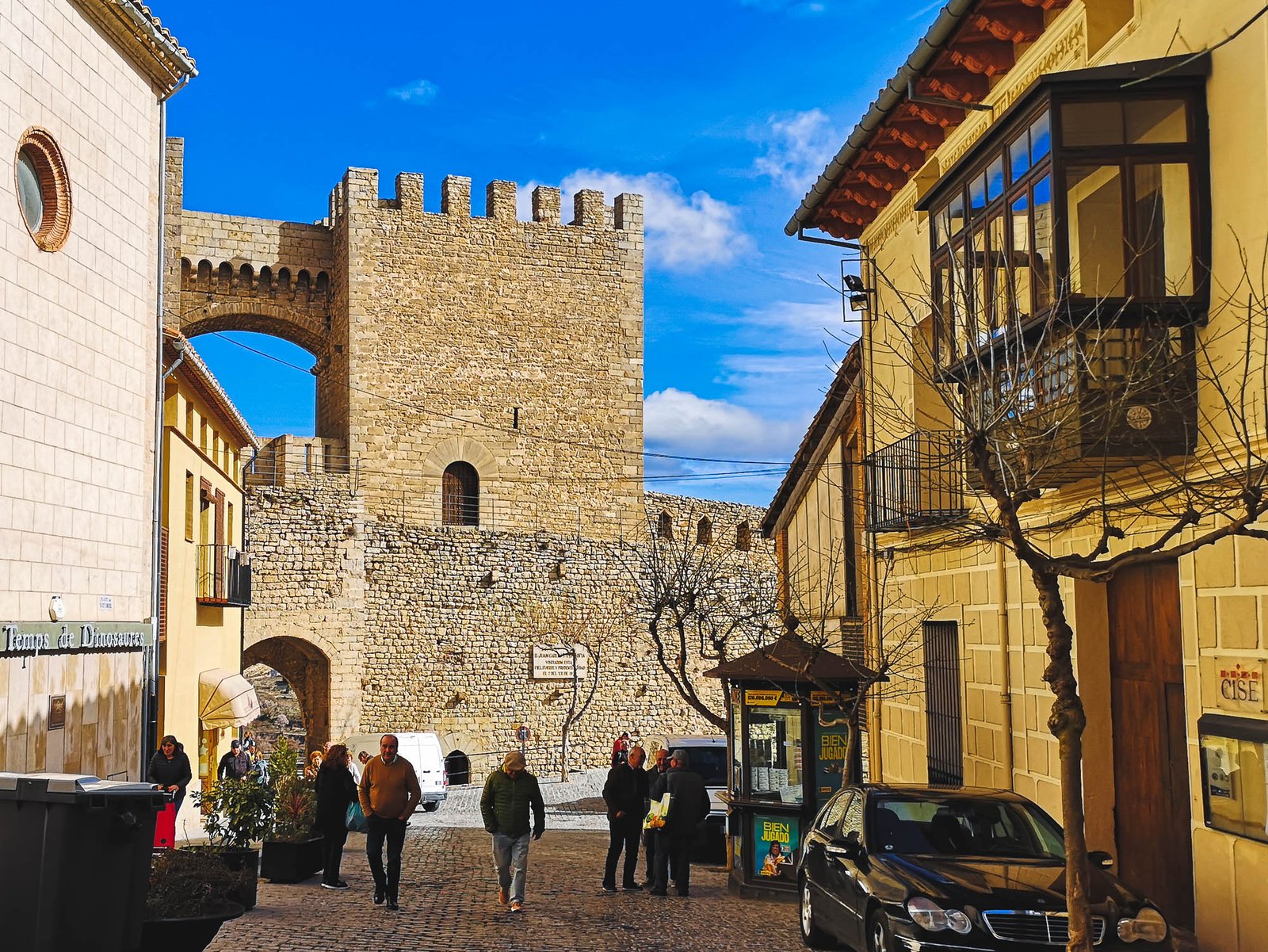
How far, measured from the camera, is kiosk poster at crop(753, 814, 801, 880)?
12.8 meters

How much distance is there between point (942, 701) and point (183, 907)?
8.28 m

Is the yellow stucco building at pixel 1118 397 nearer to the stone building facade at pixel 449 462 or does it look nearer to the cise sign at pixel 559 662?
the stone building facade at pixel 449 462

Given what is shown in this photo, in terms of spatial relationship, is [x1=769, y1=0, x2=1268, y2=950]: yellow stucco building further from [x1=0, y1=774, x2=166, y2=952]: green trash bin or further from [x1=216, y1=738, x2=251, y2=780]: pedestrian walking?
[x1=216, y1=738, x2=251, y2=780]: pedestrian walking

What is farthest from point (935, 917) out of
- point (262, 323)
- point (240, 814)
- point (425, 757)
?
point (262, 323)

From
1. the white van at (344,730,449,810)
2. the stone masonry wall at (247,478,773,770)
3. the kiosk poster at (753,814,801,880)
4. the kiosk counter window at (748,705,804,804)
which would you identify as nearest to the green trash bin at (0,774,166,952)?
the kiosk poster at (753,814,801,880)

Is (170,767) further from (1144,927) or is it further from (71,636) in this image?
(1144,927)

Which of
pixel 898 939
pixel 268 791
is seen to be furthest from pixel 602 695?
pixel 898 939

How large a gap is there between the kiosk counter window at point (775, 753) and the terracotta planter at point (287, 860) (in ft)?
13.9

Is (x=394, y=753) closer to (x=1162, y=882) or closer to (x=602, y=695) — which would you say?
(x=1162, y=882)

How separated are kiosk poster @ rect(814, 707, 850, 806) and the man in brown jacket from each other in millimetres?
3911

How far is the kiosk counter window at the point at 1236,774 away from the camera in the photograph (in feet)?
26.5

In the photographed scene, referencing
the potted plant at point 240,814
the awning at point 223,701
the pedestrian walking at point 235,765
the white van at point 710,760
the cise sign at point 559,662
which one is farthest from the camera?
the cise sign at point 559,662

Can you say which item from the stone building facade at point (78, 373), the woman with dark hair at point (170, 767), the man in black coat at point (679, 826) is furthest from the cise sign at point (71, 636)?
the man in black coat at point (679, 826)

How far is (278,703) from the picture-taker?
160ft
